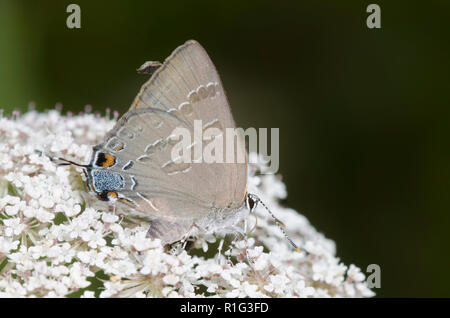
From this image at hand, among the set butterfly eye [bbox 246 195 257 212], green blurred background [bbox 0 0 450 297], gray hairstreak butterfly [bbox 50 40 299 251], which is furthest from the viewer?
green blurred background [bbox 0 0 450 297]

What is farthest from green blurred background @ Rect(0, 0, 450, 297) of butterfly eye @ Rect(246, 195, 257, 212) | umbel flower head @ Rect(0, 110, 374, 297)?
butterfly eye @ Rect(246, 195, 257, 212)

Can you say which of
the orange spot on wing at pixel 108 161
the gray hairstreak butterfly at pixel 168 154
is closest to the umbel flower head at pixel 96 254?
the gray hairstreak butterfly at pixel 168 154

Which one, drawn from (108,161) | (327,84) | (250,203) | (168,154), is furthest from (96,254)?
(327,84)

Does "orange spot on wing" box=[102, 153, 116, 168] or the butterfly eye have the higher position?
"orange spot on wing" box=[102, 153, 116, 168]

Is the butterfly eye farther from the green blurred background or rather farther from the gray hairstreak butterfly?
the green blurred background

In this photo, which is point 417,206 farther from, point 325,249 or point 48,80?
point 48,80

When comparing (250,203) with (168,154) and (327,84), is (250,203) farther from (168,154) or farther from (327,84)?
(327,84)
